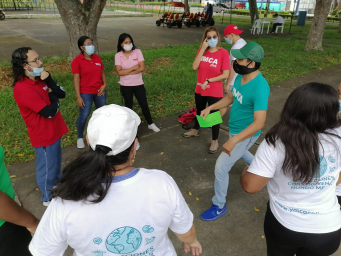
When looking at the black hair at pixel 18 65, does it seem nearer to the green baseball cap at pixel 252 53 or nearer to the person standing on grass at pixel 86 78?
the person standing on grass at pixel 86 78

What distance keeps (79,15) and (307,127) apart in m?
7.09

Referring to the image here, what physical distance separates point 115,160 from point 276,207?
44.4 inches

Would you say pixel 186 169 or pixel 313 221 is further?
pixel 186 169

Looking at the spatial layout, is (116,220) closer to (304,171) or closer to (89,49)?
(304,171)

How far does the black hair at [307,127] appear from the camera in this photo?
4.70 feet

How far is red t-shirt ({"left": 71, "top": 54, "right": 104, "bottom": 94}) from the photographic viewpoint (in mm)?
3908

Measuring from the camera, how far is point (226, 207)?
3.09 meters

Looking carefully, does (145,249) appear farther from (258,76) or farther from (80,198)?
(258,76)

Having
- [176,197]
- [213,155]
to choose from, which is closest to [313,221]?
[176,197]

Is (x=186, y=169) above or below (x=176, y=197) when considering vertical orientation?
below

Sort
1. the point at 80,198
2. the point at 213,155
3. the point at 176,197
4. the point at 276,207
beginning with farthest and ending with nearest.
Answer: the point at 213,155 < the point at 276,207 < the point at 176,197 < the point at 80,198

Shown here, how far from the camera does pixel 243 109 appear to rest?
259 centimetres

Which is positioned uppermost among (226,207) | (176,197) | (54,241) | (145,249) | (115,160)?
(115,160)

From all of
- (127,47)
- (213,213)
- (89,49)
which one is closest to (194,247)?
(213,213)
